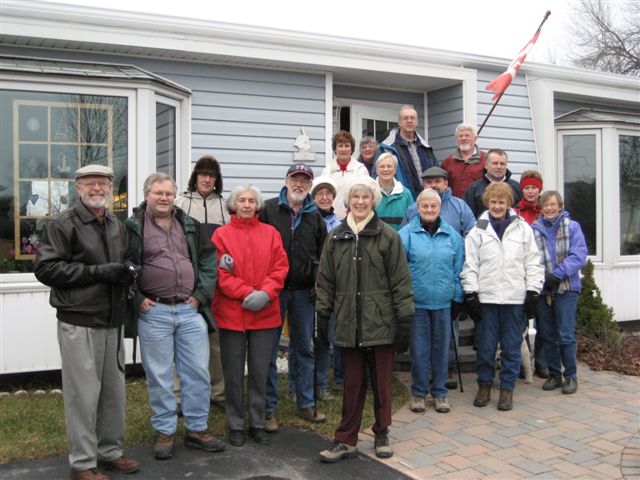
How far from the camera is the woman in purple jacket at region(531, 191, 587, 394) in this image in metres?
5.71

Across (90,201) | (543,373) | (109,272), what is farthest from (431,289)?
(90,201)

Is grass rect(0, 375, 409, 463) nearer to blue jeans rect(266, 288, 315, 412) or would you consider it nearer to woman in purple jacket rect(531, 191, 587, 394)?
blue jeans rect(266, 288, 315, 412)

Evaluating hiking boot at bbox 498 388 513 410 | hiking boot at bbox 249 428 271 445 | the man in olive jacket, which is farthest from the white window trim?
the man in olive jacket

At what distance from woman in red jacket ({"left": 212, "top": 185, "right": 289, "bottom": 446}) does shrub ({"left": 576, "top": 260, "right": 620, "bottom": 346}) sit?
178 inches

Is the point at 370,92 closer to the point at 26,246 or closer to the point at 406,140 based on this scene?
the point at 406,140

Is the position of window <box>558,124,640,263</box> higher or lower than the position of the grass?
higher

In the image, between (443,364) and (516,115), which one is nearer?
(443,364)

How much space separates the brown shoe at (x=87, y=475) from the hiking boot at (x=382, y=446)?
1.68 metres

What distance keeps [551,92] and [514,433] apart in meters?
5.10

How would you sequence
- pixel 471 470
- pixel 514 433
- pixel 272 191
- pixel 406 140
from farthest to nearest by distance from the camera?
pixel 272 191
pixel 406 140
pixel 514 433
pixel 471 470

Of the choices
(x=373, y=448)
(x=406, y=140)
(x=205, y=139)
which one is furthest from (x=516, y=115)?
(x=373, y=448)

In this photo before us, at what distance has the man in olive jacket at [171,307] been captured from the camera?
4082 millimetres

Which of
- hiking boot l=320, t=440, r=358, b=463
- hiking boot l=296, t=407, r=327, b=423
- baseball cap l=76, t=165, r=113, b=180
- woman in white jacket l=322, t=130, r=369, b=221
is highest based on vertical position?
woman in white jacket l=322, t=130, r=369, b=221

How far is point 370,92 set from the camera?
26.3 ft
